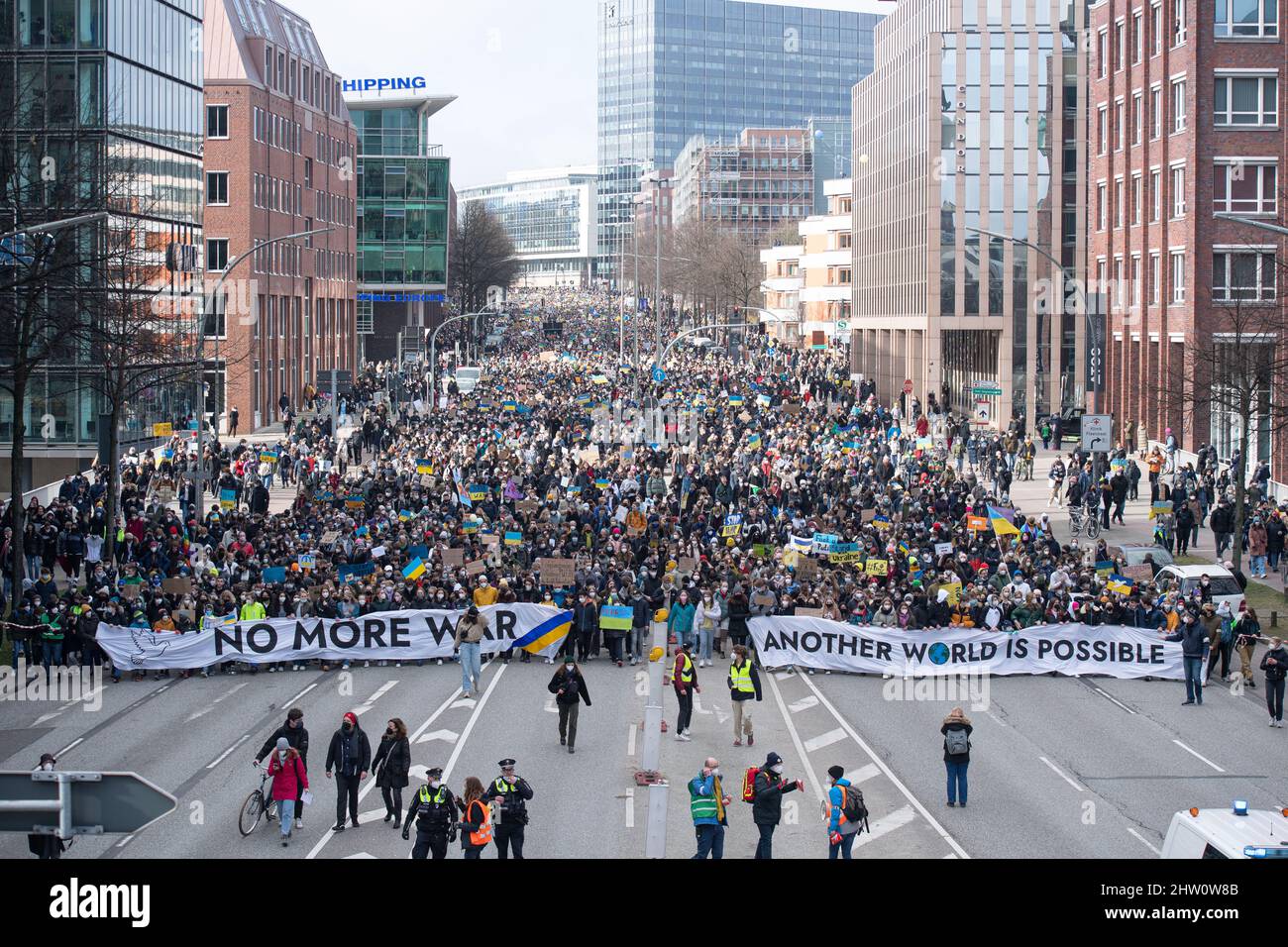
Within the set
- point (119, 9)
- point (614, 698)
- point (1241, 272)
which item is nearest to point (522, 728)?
point (614, 698)

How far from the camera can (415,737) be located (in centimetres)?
2317

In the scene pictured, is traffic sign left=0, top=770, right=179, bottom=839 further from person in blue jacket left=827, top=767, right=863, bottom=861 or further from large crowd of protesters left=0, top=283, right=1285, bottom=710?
large crowd of protesters left=0, top=283, right=1285, bottom=710

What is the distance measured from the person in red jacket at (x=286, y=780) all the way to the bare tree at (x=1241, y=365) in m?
23.2

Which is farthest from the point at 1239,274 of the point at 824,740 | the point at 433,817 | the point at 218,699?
the point at 433,817

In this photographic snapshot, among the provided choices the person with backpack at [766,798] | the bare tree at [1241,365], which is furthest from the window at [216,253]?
the person with backpack at [766,798]

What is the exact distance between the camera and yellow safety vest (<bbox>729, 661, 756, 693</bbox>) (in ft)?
74.2

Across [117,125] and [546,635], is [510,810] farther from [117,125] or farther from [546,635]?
[117,125]

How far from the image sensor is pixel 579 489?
44156 mm

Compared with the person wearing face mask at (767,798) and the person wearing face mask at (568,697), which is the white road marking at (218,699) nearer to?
the person wearing face mask at (568,697)

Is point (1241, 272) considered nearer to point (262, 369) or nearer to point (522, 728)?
point (522, 728)

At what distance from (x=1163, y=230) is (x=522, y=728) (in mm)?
42434

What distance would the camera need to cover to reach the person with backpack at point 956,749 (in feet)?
62.8

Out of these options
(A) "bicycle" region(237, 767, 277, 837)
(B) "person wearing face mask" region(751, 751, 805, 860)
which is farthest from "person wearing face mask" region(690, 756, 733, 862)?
(A) "bicycle" region(237, 767, 277, 837)

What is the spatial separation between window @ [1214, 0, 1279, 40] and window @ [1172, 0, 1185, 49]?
1501mm
